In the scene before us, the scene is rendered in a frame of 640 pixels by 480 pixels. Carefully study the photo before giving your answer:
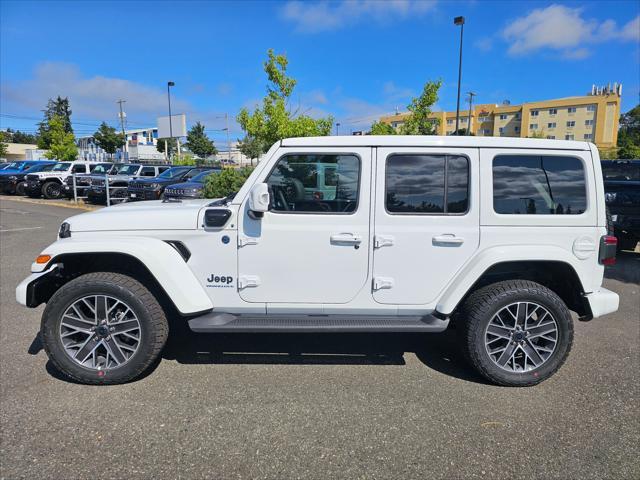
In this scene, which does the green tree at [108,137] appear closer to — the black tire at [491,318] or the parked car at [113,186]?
the parked car at [113,186]

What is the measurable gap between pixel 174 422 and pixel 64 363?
1097 millimetres

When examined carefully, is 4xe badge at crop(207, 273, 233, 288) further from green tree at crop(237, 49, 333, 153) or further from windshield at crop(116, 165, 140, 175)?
windshield at crop(116, 165, 140, 175)

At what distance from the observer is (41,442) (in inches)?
108

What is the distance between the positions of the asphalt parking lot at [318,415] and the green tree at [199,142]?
64803 mm

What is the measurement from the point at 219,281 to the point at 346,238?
105 cm

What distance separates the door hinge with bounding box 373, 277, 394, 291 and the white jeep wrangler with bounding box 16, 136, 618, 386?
0.04 feet

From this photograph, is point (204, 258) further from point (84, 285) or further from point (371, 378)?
point (371, 378)

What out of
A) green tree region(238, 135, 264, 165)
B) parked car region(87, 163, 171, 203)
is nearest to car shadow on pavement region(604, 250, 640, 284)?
green tree region(238, 135, 264, 165)

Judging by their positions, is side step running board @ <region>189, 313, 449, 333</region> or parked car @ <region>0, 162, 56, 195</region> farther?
parked car @ <region>0, 162, 56, 195</region>

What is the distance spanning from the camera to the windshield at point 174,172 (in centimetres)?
1705

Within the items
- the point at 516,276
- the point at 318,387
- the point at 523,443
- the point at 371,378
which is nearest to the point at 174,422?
the point at 318,387

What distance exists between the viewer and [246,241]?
136 inches

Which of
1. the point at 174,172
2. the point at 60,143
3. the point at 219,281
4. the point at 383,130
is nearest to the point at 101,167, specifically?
the point at 174,172

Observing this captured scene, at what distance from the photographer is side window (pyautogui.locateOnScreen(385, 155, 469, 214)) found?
11.5 feet
